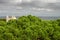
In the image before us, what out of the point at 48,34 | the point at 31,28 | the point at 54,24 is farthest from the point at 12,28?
the point at 54,24

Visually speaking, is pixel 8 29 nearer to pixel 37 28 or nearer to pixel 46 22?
pixel 37 28

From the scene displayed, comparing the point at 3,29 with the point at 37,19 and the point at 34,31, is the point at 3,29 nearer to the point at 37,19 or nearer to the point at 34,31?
the point at 34,31

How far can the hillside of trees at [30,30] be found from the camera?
1436 cm

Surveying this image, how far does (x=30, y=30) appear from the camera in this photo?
1460 cm

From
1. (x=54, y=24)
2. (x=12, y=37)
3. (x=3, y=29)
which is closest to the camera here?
(x=12, y=37)

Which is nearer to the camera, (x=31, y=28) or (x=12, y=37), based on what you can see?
(x=12, y=37)

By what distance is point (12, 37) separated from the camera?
46.1 feet

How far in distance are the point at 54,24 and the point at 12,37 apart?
417 centimetres

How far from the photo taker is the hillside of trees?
14.4 meters

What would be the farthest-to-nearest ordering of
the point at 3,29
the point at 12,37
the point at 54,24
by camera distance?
1. the point at 54,24
2. the point at 3,29
3. the point at 12,37

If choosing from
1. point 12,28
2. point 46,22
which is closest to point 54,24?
point 46,22

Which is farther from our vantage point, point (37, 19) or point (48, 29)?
point (37, 19)

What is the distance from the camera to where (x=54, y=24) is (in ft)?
55.1

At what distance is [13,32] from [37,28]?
1.75 meters
